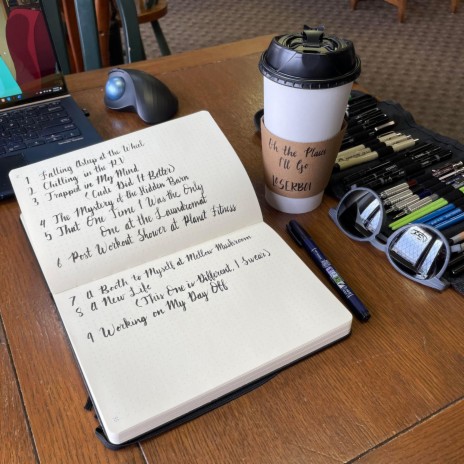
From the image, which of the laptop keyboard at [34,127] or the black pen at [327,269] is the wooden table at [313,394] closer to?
the black pen at [327,269]

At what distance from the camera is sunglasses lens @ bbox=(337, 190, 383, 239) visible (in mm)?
549

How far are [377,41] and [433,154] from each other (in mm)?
2050

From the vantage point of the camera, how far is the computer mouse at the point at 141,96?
2.46 feet

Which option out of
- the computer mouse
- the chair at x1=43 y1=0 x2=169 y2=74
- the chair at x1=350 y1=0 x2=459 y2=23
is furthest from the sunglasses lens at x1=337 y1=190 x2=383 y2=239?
the chair at x1=350 y1=0 x2=459 y2=23

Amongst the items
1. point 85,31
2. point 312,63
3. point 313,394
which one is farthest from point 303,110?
point 85,31

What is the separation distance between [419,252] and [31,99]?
586 millimetres

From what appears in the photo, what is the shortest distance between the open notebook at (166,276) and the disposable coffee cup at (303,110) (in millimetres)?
54

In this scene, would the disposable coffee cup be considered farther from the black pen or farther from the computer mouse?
the computer mouse

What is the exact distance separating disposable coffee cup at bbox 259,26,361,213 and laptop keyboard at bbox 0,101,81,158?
317 millimetres

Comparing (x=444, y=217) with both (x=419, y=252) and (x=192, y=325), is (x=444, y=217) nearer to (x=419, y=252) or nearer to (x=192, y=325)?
(x=419, y=252)

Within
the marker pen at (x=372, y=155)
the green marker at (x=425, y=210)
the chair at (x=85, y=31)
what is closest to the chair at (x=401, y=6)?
the chair at (x=85, y=31)

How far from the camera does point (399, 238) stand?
1.72ft

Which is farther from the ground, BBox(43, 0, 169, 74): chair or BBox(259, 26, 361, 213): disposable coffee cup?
BBox(259, 26, 361, 213): disposable coffee cup

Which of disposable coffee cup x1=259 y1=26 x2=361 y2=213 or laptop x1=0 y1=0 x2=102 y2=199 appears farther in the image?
laptop x1=0 y1=0 x2=102 y2=199
